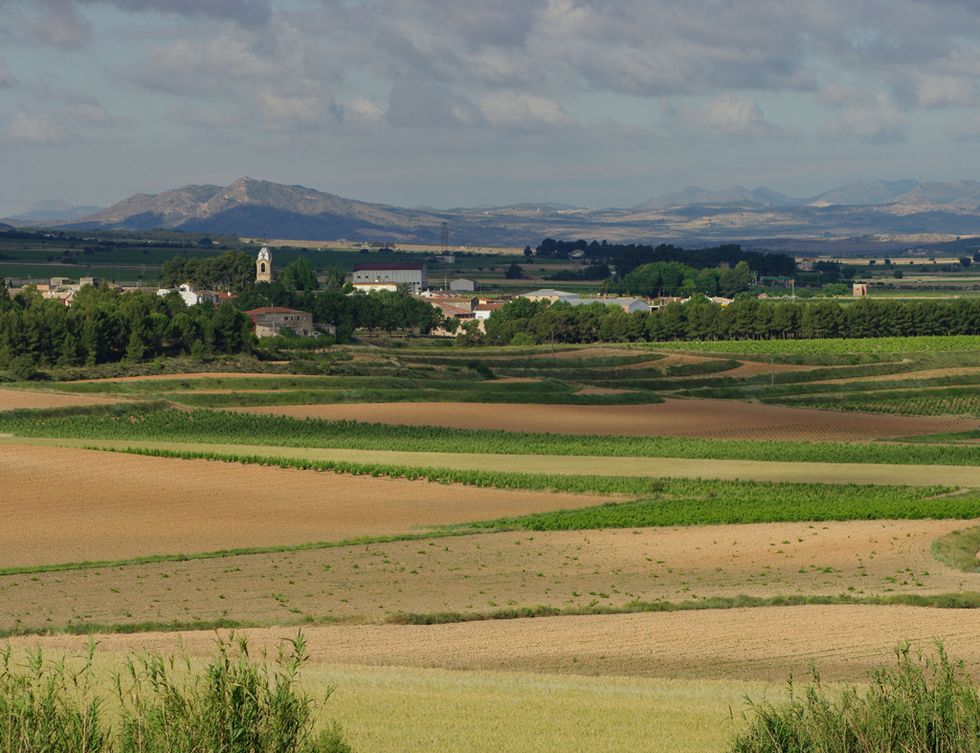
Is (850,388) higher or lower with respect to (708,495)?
lower

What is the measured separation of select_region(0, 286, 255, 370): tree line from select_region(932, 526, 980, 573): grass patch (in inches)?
3116

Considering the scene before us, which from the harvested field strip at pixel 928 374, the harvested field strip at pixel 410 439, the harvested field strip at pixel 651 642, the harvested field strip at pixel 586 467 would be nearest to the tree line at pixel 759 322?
the harvested field strip at pixel 928 374

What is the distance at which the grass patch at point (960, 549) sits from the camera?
4456cm

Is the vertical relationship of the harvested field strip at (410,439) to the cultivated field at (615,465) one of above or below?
below

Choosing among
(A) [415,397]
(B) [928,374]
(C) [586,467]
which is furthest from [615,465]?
(B) [928,374]

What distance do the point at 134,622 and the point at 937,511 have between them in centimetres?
3084

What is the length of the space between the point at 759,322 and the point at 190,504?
120990 mm

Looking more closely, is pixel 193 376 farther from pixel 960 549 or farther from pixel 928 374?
pixel 960 549

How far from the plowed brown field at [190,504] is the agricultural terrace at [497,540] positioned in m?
0.21

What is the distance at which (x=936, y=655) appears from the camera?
99.1ft

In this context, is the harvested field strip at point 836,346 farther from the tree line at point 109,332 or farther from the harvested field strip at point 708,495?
the harvested field strip at point 708,495

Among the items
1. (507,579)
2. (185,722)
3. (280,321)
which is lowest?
(280,321)

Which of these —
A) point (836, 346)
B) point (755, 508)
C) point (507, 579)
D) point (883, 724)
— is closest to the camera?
point (883, 724)

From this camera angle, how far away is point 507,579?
42.2 metres
